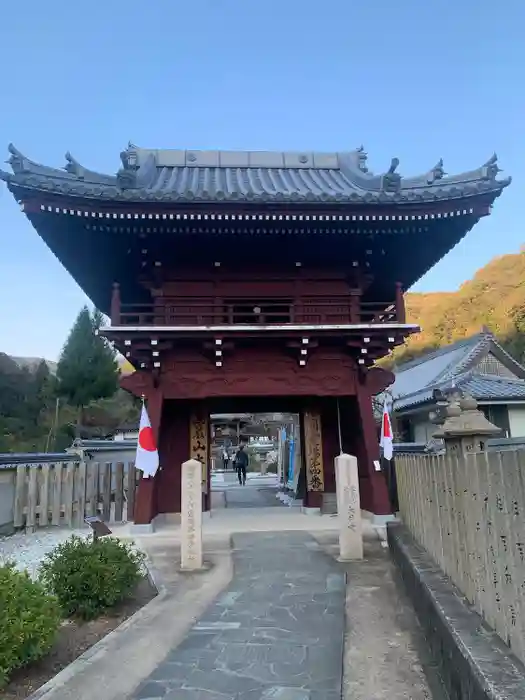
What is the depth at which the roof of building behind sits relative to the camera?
63.6 feet

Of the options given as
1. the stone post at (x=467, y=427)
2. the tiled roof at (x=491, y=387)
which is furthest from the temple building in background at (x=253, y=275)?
the tiled roof at (x=491, y=387)

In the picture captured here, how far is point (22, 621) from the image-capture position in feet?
11.8

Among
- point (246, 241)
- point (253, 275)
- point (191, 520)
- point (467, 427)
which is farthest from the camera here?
point (253, 275)

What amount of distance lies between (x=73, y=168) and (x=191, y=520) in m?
7.47

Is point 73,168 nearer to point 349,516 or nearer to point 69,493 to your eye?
→ point 69,493

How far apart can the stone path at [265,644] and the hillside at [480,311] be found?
38.4 metres

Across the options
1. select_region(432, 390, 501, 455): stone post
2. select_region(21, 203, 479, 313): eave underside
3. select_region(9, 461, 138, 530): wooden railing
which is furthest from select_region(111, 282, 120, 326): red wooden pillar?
select_region(432, 390, 501, 455): stone post

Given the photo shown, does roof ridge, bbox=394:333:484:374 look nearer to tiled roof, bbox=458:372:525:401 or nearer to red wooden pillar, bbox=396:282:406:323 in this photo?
tiled roof, bbox=458:372:525:401

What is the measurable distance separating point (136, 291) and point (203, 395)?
3.73m

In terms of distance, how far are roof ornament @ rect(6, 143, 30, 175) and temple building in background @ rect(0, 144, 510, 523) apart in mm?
23

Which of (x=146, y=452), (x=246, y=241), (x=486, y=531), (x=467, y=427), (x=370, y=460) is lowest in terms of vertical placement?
(x=486, y=531)

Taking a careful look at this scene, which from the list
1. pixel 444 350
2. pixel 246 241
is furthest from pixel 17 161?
pixel 444 350

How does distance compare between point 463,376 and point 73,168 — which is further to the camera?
point 463,376

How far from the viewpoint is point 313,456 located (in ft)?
40.1
